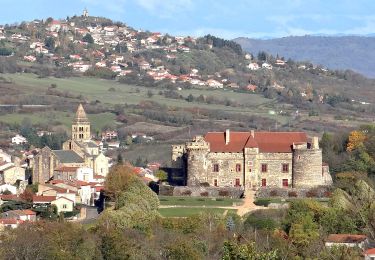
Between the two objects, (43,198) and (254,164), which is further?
(254,164)

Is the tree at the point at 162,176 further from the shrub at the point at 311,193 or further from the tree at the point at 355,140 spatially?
the tree at the point at 355,140

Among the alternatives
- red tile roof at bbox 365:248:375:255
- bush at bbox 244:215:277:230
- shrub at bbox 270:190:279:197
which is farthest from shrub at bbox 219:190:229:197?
red tile roof at bbox 365:248:375:255

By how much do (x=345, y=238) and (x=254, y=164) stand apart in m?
17.5

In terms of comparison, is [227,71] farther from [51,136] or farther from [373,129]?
[373,129]

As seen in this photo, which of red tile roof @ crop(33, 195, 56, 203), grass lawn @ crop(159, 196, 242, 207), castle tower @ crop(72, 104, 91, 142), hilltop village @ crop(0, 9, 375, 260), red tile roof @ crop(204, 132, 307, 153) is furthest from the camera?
castle tower @ crop(72, 104, 91, 142)

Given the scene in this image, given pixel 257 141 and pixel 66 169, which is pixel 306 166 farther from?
pixel 66 169

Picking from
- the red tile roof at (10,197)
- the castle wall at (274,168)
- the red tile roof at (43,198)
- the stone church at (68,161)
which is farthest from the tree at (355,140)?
the red tile roof at (10,197)

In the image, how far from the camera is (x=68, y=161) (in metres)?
71.4

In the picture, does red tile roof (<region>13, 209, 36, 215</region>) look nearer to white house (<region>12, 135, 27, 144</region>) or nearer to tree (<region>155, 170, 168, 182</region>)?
tree (<region>155, 170, 168, 182</region>)

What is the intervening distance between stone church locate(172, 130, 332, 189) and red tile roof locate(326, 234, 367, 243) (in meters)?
15.9

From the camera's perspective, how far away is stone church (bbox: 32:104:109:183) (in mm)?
70438

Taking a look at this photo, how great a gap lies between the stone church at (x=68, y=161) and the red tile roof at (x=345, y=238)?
80.6 feet

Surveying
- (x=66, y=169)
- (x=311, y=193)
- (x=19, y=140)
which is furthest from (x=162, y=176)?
(x=19, y=140)

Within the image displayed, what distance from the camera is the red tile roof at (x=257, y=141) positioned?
212ft
